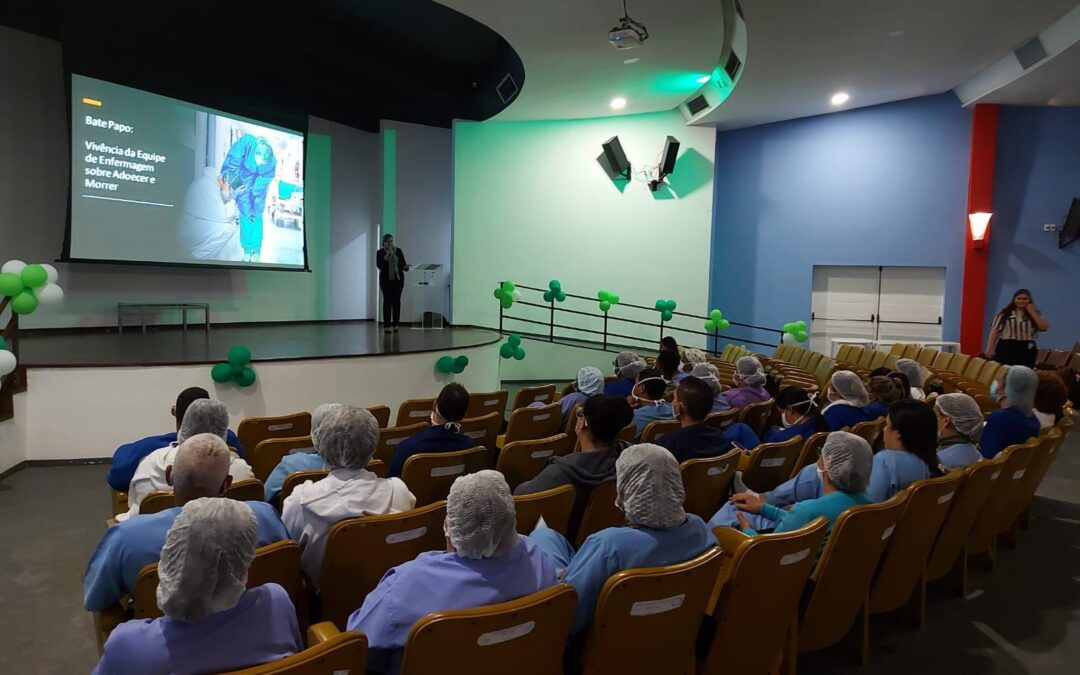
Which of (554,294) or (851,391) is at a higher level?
(554,294)

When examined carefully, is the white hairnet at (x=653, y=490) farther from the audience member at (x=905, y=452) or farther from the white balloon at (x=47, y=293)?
the white balloon at (x=47, y=293)

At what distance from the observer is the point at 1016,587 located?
331 centimetres

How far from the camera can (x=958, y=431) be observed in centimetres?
336

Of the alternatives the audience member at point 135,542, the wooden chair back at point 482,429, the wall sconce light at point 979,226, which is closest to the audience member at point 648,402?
the wooden chair back at point 482,429

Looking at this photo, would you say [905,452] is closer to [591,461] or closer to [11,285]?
[591,461]

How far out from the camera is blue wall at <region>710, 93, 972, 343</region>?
10227 mm

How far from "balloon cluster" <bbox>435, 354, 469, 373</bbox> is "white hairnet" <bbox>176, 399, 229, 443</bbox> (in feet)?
14.5

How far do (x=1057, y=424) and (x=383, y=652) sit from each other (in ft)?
14.3

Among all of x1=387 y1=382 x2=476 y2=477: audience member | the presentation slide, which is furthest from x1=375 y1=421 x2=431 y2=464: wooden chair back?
the presentation slide

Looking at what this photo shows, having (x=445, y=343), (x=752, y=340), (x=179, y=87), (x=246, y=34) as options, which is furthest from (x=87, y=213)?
(x=752, y=340)

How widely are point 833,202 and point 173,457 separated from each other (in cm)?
1076

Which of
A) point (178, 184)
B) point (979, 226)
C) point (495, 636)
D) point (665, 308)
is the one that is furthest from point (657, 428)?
point (979, 226)

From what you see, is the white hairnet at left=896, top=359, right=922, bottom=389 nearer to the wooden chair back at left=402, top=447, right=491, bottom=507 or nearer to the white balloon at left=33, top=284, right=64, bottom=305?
the wooden chair back at left=402, top=447, right=491, bottom=507

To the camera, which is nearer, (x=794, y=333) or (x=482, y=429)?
(x=482, y=429)
